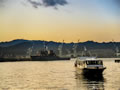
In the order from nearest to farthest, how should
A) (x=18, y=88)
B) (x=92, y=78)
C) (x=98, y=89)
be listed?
(x=98, y=89) < (x=18, y=88) < (x=92, y=78)

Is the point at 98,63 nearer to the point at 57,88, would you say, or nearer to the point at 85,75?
A: the point at 85,75

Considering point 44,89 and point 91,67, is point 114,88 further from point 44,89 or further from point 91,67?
point 91,67

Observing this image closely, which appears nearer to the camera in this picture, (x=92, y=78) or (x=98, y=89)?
(x=98, y=89)

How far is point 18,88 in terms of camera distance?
244 feet

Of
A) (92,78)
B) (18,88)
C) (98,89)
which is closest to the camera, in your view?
(98,89)

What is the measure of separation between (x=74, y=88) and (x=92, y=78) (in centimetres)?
2497

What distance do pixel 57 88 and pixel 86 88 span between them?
692 cm

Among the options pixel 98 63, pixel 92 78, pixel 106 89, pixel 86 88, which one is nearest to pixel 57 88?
pixel 86 88

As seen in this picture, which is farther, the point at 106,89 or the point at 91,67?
the point at 91,67

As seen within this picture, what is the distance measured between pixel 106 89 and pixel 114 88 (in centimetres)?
237

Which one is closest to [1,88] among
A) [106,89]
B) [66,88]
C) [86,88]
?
[66,88]

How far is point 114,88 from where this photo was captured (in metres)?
70.9

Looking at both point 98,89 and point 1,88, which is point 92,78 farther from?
point 1,88

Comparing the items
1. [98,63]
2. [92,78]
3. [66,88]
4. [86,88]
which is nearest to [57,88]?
[66,88]
